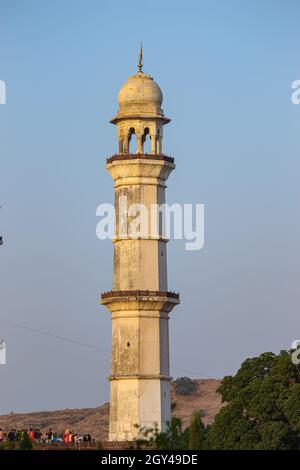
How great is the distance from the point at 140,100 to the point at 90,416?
69.4 m

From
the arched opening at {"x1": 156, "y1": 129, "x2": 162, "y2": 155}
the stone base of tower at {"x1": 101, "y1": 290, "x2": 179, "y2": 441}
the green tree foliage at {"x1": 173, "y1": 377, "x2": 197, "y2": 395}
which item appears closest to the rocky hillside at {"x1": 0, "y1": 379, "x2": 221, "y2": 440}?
the green tree foliage at {"x1": 173, "y1": 377, "x2": 197, "y2": 395}

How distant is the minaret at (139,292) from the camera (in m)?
85.9

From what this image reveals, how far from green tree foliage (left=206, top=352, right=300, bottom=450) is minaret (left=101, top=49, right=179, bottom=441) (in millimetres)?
3108

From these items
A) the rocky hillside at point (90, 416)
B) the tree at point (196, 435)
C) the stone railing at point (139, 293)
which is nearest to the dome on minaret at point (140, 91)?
the stone railing at point (139, 293)

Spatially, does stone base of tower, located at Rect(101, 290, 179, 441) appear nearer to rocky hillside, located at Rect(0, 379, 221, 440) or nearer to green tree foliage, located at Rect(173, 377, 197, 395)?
rocky hillside, located at Rect(0, 379, 221, 440)

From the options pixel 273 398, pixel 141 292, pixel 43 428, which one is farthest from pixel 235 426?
pixel 43 428

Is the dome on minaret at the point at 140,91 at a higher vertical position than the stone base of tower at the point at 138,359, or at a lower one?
higher

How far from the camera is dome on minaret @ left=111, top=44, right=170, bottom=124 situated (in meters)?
88.0

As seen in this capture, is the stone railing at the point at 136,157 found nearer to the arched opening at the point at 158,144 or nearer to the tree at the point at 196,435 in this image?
the arched opening at the point at 158,144

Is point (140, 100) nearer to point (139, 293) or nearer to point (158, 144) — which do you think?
point (158, 144)

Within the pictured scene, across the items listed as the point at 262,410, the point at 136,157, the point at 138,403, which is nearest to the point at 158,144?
the point at 136,157

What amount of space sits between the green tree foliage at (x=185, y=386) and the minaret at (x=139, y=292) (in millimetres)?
76773

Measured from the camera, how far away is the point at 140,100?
3472 inches
